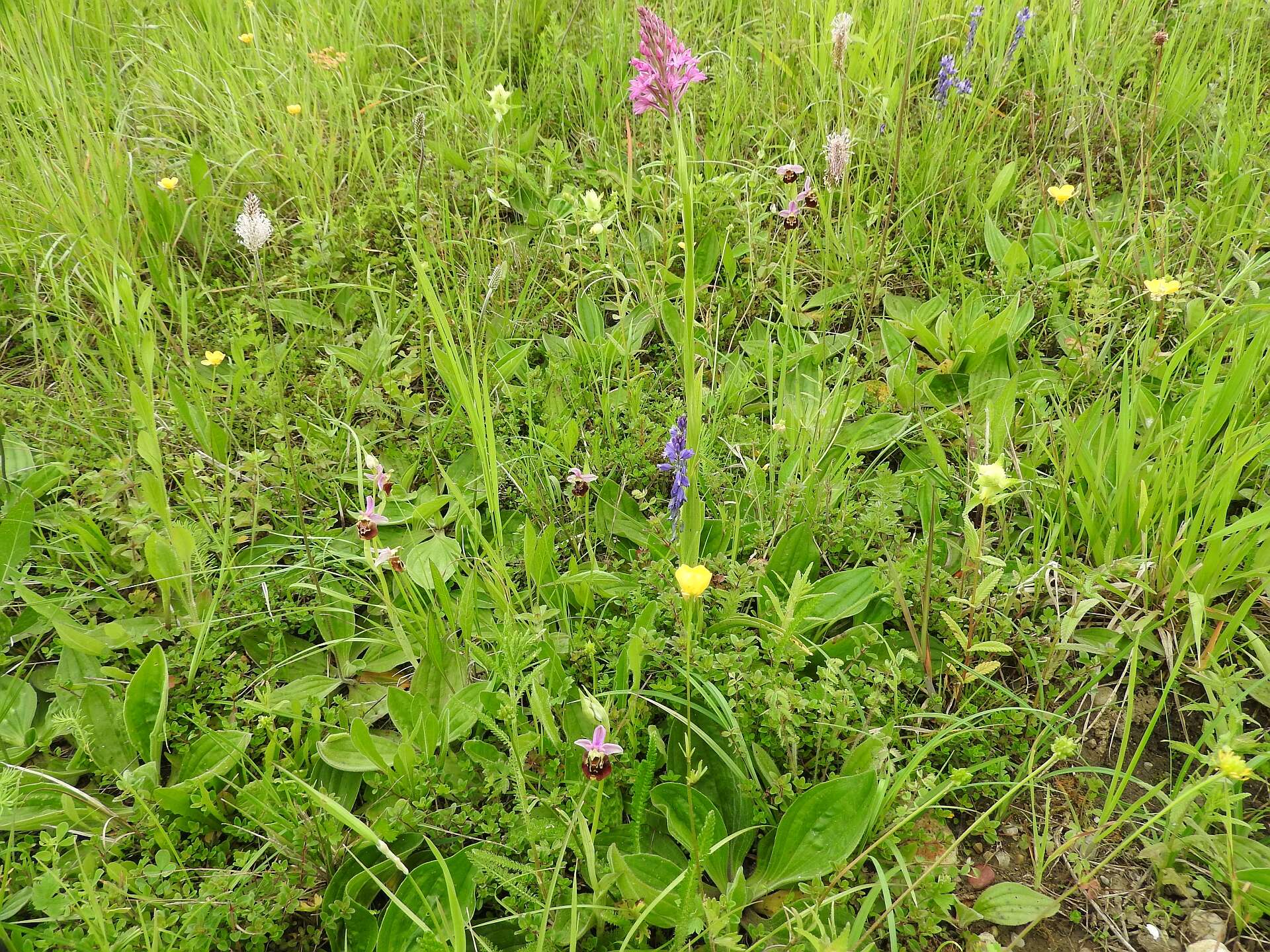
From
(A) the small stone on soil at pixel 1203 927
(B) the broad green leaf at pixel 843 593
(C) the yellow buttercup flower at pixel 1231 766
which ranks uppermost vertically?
(C) the yellow buttercup flower at pixel 1231 766

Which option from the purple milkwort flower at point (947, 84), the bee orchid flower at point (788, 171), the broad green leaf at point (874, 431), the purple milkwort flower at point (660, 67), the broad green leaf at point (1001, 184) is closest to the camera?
the purple milkwort flower at point (660, 67)

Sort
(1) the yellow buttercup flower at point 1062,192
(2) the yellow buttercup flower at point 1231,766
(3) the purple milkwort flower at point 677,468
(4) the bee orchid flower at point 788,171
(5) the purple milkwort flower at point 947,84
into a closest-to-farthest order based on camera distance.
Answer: (2) the yellow buttercup flower at point 1231,766 → (3) the purple milkwort flower at point 677,468 → (4) the bee orchid flower at point 788,171 → (1) the yellow buttercup flower at point 1062,192 → (5) the purple milkwort flower at point 947,84

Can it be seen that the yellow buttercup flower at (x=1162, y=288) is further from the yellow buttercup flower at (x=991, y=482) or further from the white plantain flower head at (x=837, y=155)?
the yellow buttercup flower at (x=991, y=482)

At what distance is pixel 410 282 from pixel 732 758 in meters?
1.47

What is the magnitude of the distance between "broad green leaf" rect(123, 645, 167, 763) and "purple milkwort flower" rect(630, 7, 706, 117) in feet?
3.71

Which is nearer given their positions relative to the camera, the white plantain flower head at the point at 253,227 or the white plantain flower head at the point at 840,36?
the white plantain flower head at the point at 253,227

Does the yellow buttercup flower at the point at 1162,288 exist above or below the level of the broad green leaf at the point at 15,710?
above

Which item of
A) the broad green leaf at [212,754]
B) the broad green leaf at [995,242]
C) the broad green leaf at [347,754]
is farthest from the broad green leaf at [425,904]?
the broad green leaf at [995,242]

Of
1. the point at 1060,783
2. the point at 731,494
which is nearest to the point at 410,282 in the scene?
the point at 731,494

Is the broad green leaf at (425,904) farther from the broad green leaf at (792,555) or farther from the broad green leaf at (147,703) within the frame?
the broad green leaf at (792,555)

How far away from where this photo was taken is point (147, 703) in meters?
1.36

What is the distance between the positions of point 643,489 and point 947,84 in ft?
5.03

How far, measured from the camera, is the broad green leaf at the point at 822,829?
1200 mm

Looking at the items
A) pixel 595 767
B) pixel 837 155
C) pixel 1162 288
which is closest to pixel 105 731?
pixel 595 767
